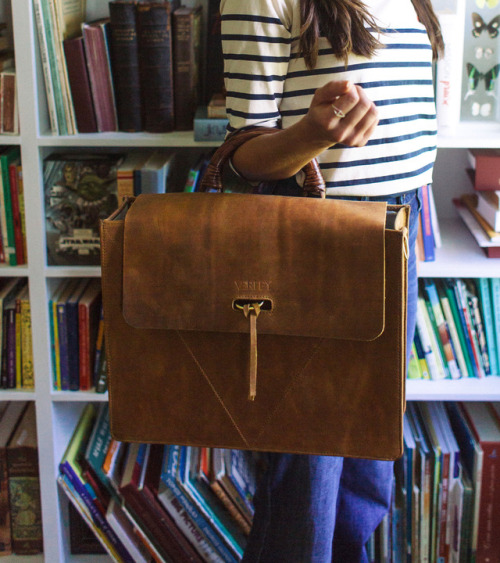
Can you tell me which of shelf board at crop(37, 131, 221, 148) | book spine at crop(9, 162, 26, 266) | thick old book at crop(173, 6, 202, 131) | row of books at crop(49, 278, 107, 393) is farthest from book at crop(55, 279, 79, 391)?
thick old book at crop(173, 6, 202, 131)

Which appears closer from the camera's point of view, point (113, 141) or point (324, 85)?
point (324, 85)

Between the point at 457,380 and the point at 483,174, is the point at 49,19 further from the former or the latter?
the point at 457,380

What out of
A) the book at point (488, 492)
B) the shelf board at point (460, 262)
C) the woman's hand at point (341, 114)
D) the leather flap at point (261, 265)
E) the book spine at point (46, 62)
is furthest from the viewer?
the book at point (488, 492)

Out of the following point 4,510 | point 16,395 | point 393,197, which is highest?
point 393,197

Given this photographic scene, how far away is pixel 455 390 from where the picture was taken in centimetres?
151

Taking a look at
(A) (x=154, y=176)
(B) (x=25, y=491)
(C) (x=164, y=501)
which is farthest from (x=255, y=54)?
(B) (x=25, y=491)

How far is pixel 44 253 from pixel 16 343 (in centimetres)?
22

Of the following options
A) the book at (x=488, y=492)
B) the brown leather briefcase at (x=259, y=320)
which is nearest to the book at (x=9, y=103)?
the brown leather briefcase at (x=259, y=320)

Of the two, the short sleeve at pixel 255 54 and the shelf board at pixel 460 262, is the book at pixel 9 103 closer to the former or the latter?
the short sleeve at pixel 255 54

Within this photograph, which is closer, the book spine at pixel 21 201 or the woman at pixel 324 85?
the woman at pixel 324 85

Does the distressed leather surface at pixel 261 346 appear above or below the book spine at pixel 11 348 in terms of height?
above

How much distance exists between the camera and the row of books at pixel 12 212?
1.46m

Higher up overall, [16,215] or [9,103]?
[9,103]

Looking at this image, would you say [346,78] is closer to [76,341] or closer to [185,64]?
[185,64]
